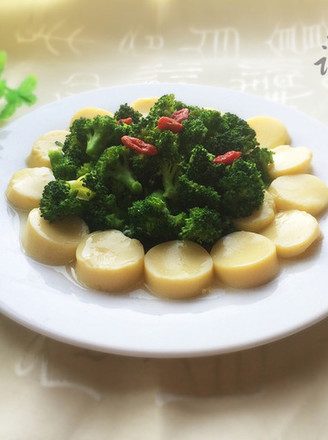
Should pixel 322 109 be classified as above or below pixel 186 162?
below

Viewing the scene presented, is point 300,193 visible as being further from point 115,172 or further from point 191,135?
point 115,172

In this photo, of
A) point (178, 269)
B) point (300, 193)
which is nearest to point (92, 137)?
point (178, 269)

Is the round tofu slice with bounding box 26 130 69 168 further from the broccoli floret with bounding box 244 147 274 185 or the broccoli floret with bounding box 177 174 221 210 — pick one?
the broccoli floret with bounding box 244 147 274 185

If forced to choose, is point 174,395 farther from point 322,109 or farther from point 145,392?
point 322,109

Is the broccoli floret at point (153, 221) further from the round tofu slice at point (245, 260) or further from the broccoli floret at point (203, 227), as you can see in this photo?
the round tofu slice at point (245, 260)

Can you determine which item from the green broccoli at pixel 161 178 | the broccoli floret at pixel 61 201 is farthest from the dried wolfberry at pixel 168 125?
the broccoli floret at pixel 61 201

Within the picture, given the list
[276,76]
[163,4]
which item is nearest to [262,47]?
[276,76]
